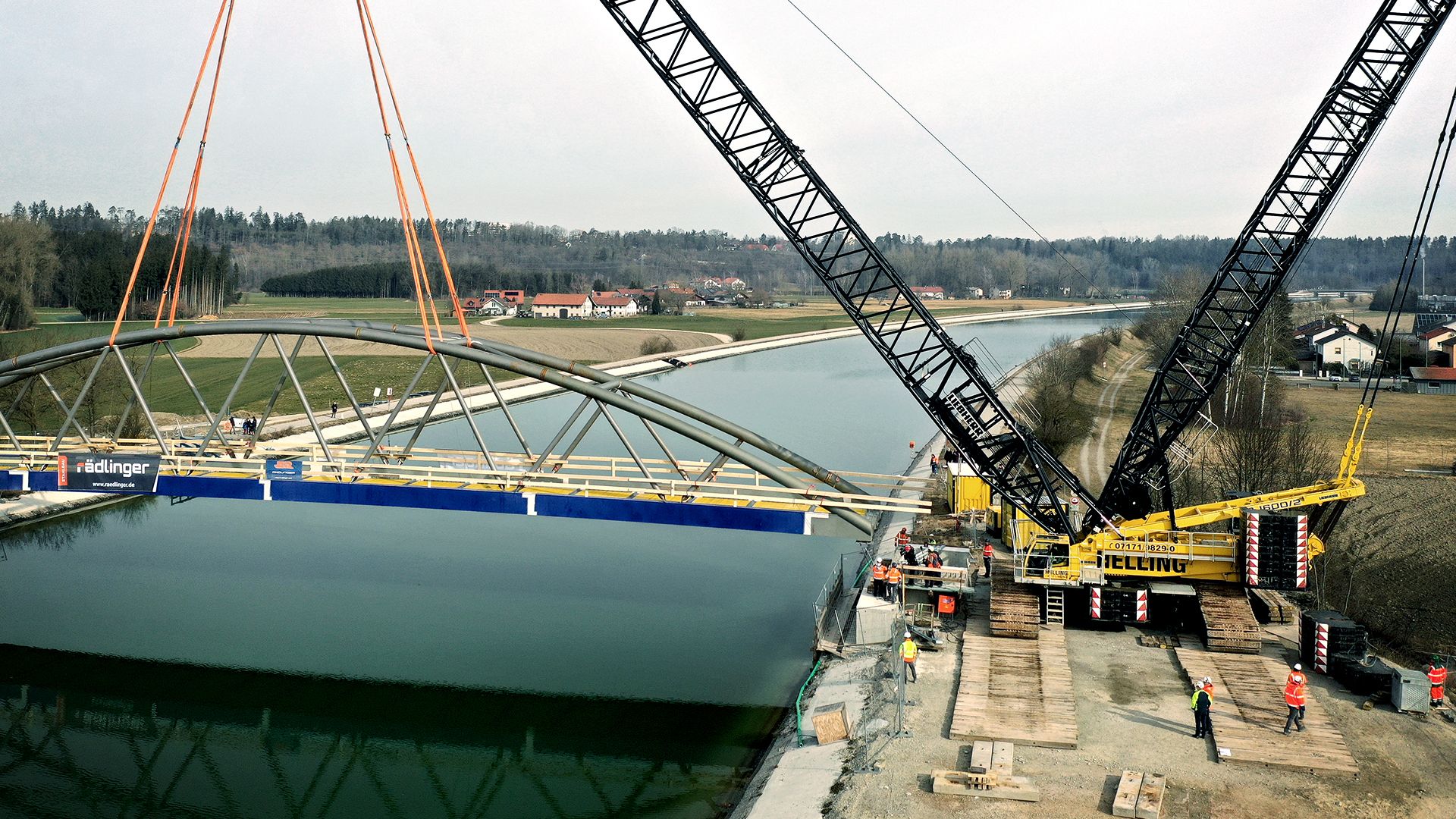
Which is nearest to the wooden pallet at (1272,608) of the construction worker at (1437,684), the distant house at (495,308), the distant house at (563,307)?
the construction worker at (1437,684)

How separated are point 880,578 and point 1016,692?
5.81 metres

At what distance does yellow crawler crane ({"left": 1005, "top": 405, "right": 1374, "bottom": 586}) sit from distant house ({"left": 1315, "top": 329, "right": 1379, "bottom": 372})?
6598 cm

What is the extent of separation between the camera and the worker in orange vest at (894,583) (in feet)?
88.7

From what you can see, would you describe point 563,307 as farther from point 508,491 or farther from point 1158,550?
point 1158,550

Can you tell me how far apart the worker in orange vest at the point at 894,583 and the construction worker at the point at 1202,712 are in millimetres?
7983

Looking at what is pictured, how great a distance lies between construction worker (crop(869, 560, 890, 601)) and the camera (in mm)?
27656

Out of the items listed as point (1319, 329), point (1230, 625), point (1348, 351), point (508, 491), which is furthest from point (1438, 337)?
point (508, 491)

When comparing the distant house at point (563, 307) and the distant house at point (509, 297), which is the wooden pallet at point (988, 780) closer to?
the distant house at point (563, 307)

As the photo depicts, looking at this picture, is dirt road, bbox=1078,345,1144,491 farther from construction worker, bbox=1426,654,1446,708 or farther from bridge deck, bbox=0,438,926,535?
construction worker, bbox=1426,654,1446,708

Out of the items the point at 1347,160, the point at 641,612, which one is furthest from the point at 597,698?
the point at 1347,160

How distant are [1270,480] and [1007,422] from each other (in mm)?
14338

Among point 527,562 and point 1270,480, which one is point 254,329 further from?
point 1270,480

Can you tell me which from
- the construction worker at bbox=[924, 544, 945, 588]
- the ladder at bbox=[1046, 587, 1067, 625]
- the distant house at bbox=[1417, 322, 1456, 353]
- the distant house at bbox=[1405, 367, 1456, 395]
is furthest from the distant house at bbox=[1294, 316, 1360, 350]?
the construction worker at bbox=[924, 544, 945, 588]

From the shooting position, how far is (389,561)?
124 feet
